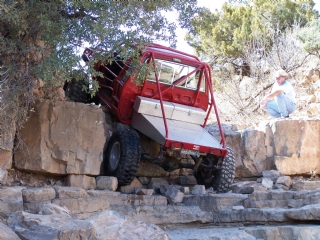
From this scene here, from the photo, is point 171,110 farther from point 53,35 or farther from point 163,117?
point 53,35

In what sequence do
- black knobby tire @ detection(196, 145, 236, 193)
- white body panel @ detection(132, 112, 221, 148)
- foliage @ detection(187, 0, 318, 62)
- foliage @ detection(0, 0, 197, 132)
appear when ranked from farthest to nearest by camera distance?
foliage @ detection(187, 0, 318, 62)
black knobby tire @ detection(196, 145, 236, 193)
white body panel @ detection(132, 112, 221, 148)
foliage @ detection(0, 0, 197, 132)

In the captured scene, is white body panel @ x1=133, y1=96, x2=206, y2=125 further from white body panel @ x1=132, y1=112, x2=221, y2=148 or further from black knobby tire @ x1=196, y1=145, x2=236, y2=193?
black knobby tire @ x1=196, y1=145, x2=236, y2=193

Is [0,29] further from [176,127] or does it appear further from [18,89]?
[176,127]

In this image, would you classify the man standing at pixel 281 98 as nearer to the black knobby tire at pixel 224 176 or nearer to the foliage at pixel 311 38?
the black knobby tire at pixel 224 176

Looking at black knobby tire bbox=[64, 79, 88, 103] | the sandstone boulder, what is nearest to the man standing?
the sandstone boulder

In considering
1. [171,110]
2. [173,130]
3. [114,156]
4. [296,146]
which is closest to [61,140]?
[114,156]

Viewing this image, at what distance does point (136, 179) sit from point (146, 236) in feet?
13.3

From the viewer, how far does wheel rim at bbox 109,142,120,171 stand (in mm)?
8180

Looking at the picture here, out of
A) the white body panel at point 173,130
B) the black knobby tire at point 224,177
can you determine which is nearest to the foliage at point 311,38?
the white body panel at point 173,130

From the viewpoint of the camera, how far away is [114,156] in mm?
8273

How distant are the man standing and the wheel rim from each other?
11.4 feet

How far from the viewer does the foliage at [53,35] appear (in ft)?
20.8

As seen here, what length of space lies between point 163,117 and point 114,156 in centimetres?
111

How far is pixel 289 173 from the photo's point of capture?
946cm
